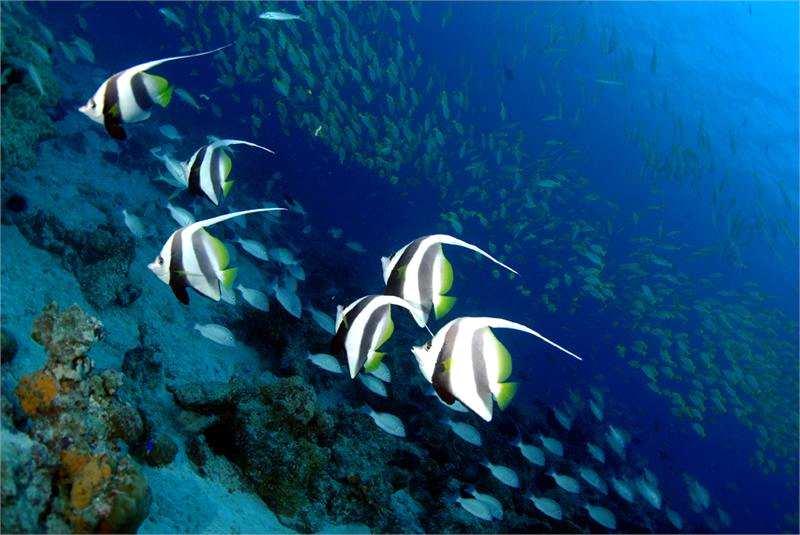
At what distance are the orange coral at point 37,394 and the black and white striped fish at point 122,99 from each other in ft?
4.66

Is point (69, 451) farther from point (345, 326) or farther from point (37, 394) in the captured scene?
point (345, 326)

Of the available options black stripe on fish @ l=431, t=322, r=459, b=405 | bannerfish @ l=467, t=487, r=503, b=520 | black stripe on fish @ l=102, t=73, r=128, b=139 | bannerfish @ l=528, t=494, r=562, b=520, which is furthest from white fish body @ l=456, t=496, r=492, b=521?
black stripe on fish @ l=102, t=73, r=128, b=139

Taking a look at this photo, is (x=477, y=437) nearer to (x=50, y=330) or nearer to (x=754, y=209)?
(x=50, y=330)

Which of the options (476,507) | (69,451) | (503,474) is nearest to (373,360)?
(69,451)

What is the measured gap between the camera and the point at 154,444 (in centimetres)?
358

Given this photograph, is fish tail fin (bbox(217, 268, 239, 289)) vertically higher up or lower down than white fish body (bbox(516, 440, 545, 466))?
higher up

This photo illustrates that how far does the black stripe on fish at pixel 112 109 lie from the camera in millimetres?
2697

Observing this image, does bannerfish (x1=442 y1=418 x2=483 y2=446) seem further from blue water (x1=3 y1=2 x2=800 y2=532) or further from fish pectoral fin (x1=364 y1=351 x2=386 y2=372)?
fish pectoral fin (x1=364 y1=351 x2=386 y2=372)

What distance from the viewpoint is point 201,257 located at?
8.38 feet

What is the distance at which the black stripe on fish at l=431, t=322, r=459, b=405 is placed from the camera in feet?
6.16

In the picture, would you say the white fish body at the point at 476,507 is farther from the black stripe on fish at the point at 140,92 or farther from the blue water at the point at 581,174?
the black stripe on fish at the point at 140,92

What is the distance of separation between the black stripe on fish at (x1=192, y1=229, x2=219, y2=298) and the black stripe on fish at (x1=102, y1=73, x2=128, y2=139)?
2.36ft

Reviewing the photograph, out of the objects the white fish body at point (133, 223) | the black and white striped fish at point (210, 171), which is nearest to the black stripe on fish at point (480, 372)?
the black and white striped fish at point (210, 171)

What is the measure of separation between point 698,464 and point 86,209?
2037 inches
